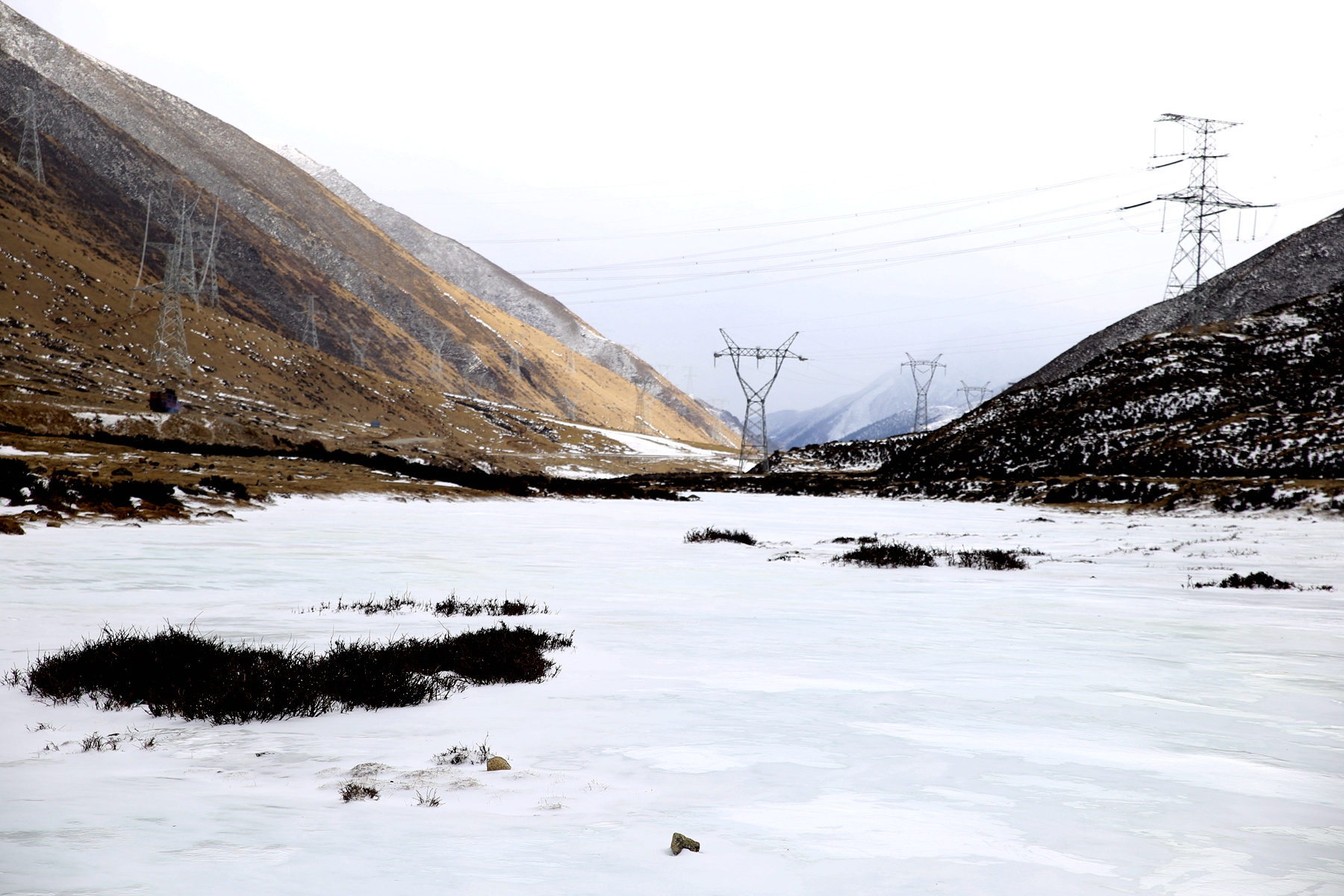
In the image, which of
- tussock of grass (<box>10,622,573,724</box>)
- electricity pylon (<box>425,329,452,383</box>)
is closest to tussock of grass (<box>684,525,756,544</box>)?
tussock of grass (<box>10,622,573,724</box>)

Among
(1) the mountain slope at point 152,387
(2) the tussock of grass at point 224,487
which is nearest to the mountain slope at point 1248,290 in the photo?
(1) the mountain slope at point 152,387

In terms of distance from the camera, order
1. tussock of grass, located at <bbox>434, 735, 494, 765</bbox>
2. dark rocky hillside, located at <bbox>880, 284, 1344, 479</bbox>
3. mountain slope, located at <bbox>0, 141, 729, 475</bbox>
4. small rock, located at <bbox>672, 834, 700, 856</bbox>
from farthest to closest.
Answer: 1. mountain slope, located at <bbox>0, 141, 729, 475</bbox>
2. dark rocky hillside, located at <bbox>880, 284, 1344, 479</bbox>
3. tussock of grass, located at <bbox>434, 735, 494, 765</bbox>
4. small rock, located at <bbox>672, 834, 700, 856</bbox>

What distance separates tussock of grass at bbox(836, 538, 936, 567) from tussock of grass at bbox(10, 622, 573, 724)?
10.7 metres

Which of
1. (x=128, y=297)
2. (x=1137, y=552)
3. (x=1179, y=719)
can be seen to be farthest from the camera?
(x=128, y=297)

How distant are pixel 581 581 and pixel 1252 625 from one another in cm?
912

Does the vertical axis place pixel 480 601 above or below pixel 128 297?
below

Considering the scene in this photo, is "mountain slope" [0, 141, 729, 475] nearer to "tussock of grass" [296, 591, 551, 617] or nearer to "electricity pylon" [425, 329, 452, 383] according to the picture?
"tussock of grass" [296, 591, 551, 617]

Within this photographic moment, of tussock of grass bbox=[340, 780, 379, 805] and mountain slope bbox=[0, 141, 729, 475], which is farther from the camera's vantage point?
mountain slope bbox=[0, 141, 729, 475]

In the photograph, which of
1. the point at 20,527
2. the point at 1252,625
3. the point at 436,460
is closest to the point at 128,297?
the point at 436,460

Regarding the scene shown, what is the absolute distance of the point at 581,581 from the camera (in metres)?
13.7

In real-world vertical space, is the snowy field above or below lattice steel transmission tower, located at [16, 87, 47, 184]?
below

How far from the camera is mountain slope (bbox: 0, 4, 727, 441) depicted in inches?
5246

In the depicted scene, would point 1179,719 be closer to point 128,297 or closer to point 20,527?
point 20,527

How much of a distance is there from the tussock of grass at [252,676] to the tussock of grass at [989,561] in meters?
11.7
